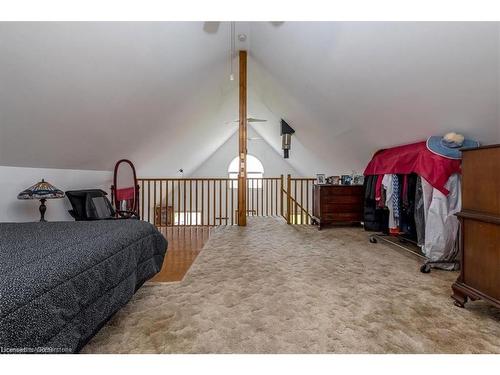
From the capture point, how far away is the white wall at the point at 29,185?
103 inches

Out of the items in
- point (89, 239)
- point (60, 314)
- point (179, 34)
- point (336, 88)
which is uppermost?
point (179, 34)

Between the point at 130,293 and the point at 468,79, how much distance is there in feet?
9.06

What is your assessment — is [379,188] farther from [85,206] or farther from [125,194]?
[125,194]

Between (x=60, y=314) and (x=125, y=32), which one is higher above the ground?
(x=125, y=32)

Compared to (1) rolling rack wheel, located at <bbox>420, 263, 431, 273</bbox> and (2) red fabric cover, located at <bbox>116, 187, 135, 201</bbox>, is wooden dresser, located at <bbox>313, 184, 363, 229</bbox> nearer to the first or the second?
(1) rolling rack wheel, located at <bbox>420, 263, 431, 273</bbox>

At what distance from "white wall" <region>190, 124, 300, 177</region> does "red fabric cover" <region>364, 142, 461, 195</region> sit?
5.14m

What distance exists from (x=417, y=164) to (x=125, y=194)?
453 centimetres

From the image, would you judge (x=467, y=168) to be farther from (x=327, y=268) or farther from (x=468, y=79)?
(x=327, y=268)

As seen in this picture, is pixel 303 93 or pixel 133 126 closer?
pixel 133 126

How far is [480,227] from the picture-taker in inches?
61.4

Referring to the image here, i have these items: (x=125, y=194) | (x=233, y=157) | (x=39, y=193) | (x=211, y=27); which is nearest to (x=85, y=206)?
(x=39, y=193)
